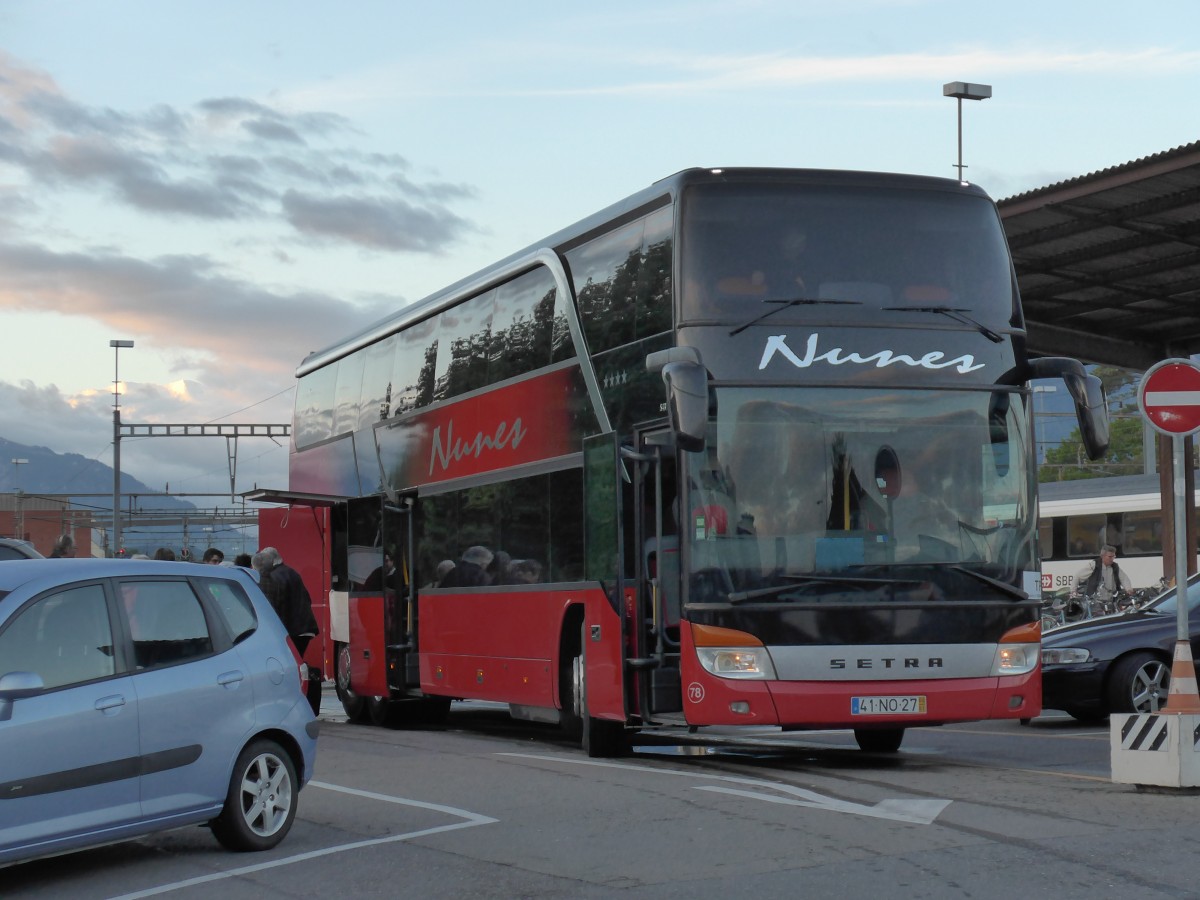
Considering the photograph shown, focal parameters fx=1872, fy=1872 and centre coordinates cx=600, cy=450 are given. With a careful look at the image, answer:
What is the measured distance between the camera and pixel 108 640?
29.2ft

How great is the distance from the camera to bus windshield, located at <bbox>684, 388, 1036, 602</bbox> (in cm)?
1288

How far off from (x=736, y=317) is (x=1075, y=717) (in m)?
7.32

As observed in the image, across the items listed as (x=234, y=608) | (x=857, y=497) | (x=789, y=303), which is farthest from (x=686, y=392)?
(x=234, y=608)

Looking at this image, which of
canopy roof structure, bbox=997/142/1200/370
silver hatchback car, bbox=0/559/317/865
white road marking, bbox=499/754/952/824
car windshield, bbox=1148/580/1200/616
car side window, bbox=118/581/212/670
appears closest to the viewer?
silver hatchback car, bbox=0/559/317/865

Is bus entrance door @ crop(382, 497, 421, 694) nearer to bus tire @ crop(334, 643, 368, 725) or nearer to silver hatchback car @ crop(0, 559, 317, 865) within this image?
bus tire @ crop(334, 643, 368, 725)

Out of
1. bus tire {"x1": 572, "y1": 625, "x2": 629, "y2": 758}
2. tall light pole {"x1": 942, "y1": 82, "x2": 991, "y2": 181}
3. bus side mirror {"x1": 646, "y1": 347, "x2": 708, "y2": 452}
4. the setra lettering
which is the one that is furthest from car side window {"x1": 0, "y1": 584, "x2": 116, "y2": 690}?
tall light pole {"x1": 942, "y1": 82, "x2": 991, "y2": 181}

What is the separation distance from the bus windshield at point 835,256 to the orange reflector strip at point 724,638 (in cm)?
216

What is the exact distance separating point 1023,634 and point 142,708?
6720 millimetres

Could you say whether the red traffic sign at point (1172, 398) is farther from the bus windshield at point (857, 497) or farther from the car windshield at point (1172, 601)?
the car windshield at point (1172, 601)

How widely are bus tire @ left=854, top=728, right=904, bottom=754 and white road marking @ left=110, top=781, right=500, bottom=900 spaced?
494 centimetres

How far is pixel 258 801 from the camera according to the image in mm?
9641

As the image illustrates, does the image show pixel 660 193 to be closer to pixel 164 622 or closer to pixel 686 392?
pixel 686 392

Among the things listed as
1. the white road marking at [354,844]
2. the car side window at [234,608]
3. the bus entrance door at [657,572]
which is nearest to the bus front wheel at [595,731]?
the bus entrance door at [657,572]

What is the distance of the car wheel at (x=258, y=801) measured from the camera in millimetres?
9477
